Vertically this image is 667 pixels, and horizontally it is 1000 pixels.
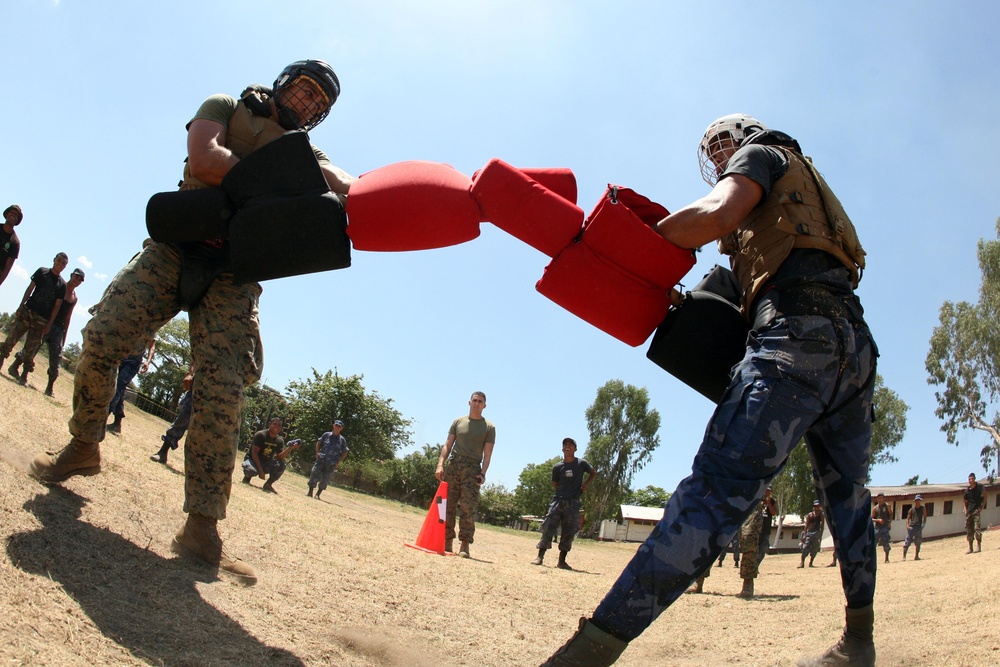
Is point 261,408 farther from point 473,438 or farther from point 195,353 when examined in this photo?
point 195,353

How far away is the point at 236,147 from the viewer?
3.66 metres

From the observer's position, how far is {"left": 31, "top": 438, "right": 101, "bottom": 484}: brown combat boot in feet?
11.6

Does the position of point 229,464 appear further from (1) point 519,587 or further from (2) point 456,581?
(1) point 519,587

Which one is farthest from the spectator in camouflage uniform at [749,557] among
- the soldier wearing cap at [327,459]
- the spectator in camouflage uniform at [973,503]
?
the spectator in camouflage uniform at [973,503]

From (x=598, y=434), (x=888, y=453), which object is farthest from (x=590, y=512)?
(x=888, y=453)

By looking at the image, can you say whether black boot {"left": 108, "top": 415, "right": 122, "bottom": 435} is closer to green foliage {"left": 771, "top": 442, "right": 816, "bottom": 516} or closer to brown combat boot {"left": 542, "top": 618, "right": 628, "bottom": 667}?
brown combat boot {"left": 542, "top": 618, "right": 628, "bottom": 667}

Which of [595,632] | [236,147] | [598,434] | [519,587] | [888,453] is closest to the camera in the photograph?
[595,632]

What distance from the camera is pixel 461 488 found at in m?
9.47

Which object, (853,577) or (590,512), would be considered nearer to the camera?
(853,577)

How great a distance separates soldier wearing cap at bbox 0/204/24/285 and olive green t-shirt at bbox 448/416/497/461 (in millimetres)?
7124

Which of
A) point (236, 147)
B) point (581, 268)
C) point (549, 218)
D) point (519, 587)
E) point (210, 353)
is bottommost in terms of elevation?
point (519, 587)

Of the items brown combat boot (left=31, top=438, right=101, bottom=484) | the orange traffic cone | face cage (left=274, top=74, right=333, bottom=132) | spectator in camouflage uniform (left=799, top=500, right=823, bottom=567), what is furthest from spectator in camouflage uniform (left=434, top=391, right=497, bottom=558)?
spectator in camouflage uniform (left=799, top=500, right=823, bottom=567)

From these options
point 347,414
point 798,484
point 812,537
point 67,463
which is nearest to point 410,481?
point 347,414

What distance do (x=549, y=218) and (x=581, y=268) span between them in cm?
26
